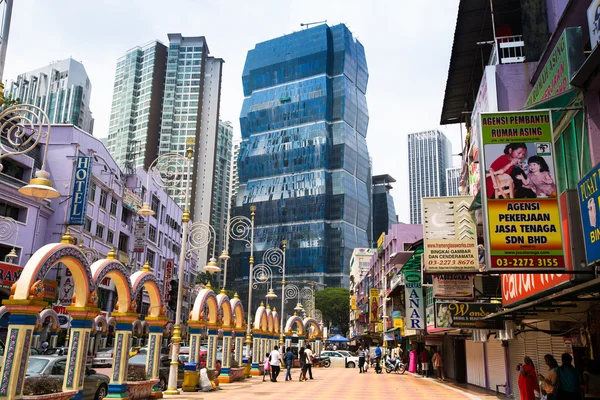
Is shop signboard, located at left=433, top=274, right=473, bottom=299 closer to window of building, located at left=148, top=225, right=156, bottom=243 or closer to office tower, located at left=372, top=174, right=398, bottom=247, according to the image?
window of building, located at left=148, top=225, right=156, bottom=243

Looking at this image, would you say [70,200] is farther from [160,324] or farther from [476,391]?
[476,391]

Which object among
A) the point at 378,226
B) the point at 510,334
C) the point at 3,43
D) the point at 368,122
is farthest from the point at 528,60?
the point at 378,226

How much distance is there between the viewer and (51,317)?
117 ft

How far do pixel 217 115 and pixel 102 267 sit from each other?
418 ft

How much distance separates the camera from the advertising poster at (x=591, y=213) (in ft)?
24.0

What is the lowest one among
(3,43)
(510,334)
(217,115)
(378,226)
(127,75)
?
(510,334)

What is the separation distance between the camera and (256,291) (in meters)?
133

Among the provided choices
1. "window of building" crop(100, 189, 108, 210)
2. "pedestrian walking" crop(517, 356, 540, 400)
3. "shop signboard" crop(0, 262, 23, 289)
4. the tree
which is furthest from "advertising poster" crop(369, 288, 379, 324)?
"pedestrian walking" crop(517, 356, 540, 400)

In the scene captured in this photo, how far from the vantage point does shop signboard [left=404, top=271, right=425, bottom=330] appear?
31.6 meters

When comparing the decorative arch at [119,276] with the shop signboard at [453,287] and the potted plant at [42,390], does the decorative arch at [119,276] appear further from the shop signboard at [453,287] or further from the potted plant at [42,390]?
the shop signboard at [453,287]

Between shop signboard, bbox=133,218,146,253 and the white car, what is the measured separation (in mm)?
20665

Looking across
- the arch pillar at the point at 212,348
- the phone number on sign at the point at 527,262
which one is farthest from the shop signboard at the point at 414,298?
the phone number on sign at the point at 527,262

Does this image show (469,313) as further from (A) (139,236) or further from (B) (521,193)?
(A) (139,236)

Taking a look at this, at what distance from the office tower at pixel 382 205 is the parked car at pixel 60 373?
168 metres
